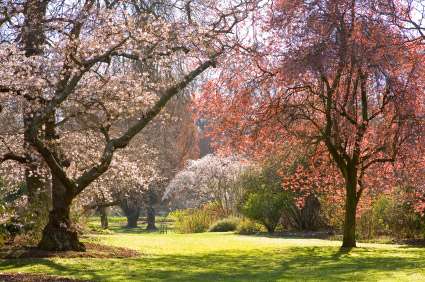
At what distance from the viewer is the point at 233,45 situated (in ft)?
46.4

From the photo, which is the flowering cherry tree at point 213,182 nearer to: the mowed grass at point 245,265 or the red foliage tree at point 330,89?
the red foliage tree at point 330,89

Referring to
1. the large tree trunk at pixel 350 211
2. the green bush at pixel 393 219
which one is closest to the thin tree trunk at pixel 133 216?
the green bush at pixel 393 219

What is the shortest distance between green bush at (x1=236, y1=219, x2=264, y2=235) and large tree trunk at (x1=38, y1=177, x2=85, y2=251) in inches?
470

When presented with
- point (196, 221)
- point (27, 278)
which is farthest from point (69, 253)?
point (196, 221)

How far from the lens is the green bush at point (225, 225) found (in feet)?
86.1

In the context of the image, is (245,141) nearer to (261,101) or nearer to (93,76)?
(261,101)

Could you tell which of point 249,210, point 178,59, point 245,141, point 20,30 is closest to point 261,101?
point 245,141

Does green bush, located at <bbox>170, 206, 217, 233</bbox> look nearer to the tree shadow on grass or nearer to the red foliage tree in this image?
the red foliage tree

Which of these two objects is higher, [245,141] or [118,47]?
[118,47]

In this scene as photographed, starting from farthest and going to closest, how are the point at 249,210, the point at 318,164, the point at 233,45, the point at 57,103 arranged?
the point at 249,210 < the point at 318,164 < the point at 233,45 < the point at 57,103

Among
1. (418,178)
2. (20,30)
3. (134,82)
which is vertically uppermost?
(20,30)

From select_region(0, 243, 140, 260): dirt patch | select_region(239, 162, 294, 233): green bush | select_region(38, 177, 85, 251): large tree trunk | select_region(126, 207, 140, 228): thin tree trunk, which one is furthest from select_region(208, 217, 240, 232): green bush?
select_region(38, 177, 85, 251): large tree trunk

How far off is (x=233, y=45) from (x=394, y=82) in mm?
3903

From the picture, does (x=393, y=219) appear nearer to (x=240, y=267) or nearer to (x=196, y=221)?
(x=240, y=267)
